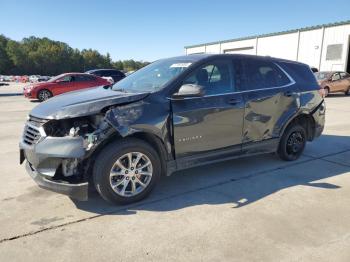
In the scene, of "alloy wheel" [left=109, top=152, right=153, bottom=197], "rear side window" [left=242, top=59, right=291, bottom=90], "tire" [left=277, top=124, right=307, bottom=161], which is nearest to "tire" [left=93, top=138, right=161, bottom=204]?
"alloy wheel" [left=109, top=152, right=153, bottom=197]

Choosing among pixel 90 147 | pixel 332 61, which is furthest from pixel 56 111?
pixel 332 61

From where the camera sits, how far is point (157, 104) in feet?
13.0

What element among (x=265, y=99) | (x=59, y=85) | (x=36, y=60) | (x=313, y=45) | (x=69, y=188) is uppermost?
(x=313, y=45)

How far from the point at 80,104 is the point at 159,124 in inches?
36.7

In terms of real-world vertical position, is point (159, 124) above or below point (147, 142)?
above

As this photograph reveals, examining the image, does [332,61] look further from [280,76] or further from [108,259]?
[108,259]

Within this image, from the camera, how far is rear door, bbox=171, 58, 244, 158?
4156 mm

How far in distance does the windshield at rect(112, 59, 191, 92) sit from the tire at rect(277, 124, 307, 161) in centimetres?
221

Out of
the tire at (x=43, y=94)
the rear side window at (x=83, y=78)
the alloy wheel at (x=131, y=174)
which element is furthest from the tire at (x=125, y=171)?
the rear side window at (x=83, y=78)

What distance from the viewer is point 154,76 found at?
4.70 metres

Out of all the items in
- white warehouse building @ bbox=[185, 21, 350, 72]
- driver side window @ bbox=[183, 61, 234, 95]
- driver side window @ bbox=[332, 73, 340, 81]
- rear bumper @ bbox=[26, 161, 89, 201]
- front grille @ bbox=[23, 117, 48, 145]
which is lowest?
rear bumper @ bbox=[26, 161, 89, 201]

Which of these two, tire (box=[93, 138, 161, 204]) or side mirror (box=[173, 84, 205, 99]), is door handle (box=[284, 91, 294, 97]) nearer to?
side mirror (box=[173, 84, 205, 99])

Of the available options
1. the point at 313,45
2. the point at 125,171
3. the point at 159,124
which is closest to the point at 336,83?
the point at 313,45

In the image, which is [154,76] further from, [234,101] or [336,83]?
[336,83]
